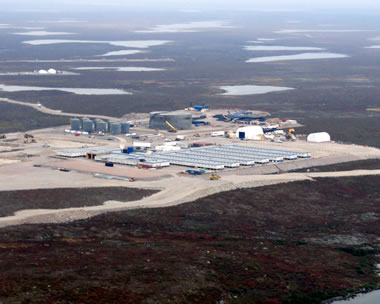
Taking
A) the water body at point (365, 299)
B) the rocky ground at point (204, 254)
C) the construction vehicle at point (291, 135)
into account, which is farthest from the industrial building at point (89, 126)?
the water body at point (365, 299)

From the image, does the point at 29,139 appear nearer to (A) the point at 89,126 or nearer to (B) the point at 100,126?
(A) the point at 89,126

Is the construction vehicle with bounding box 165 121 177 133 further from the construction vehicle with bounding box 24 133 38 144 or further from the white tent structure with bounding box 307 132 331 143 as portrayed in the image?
the construction vehicle with bounding box 24 133 38 144

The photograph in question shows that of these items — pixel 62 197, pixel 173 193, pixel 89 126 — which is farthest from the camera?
pixel 89 126

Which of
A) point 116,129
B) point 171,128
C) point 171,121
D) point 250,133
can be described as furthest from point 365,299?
point 171,121

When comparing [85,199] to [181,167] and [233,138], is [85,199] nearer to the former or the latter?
[181,167]

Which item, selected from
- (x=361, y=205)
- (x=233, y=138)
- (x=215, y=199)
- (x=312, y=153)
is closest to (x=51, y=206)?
(x=215, y=199)
